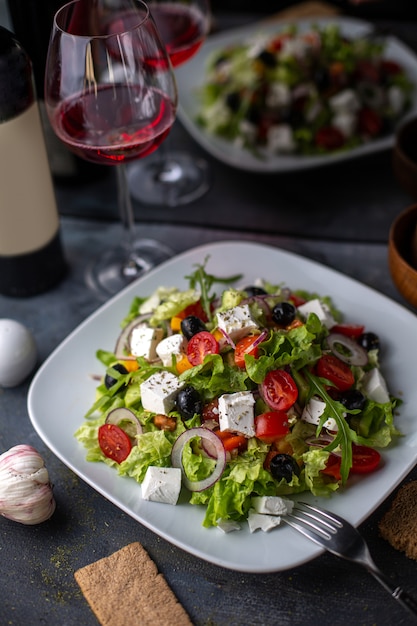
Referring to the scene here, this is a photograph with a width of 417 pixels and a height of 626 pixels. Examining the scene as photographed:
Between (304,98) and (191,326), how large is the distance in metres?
1.49

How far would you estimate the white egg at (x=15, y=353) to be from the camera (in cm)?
237

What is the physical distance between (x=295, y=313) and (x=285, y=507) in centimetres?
57

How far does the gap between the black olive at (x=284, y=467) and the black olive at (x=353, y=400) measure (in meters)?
0.24

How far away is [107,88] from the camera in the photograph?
2.32 meters

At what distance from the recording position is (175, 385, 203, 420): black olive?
6.63 ft

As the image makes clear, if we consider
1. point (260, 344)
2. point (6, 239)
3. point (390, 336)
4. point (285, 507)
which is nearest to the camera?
point (285, 507)

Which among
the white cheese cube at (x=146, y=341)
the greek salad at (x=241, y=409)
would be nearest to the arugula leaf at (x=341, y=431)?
the greek salad at (x=241, y=409)

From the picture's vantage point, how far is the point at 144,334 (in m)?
2.23

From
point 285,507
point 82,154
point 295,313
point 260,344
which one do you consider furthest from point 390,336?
point 82,154

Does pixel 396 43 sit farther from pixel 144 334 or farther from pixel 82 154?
pixel 144 334

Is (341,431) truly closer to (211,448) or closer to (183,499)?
(211,448)

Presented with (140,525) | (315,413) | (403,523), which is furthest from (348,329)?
(140,525)

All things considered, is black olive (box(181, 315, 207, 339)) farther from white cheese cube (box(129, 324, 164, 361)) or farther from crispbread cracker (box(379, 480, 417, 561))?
crispbread cracker (box(379, 480, 417, 561))

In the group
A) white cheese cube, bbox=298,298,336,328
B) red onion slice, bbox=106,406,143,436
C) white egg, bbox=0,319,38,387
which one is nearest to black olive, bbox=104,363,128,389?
red onion slice, bbox=106,406,143,436
